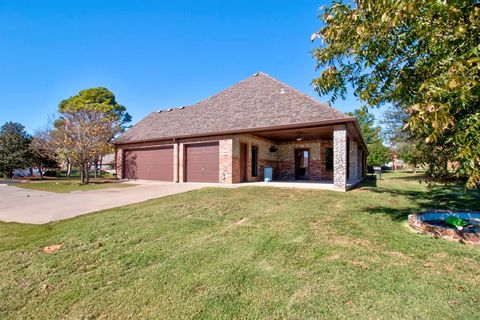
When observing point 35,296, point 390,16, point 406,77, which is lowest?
point 35,296

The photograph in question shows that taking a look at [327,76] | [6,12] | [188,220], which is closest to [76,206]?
[188,220]

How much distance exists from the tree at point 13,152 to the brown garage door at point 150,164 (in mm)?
12998

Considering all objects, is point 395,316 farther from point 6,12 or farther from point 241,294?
point 6,12

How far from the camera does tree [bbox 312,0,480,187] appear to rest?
2.57 m

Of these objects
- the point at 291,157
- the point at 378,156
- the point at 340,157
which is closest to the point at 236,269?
the point at 340,157

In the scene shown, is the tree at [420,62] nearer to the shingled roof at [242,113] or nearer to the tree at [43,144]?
the shingled roof at [242,113]

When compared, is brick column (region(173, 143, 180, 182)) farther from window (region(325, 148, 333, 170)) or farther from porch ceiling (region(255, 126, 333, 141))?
window (region(325, 148, 333, 170))

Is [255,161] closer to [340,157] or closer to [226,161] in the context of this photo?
[226,161]

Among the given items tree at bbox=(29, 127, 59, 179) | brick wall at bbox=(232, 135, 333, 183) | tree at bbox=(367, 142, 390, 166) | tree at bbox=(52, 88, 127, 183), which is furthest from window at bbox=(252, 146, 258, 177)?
tree at bbox=(367, 142, 390, 166)

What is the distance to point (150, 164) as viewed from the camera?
16.8 m

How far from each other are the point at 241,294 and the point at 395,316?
4.99ft

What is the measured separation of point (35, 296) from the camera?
112 inches

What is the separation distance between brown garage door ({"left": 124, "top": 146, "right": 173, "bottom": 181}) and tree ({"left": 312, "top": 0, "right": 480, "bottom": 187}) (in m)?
12.5

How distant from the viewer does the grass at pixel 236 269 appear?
2498 mm
